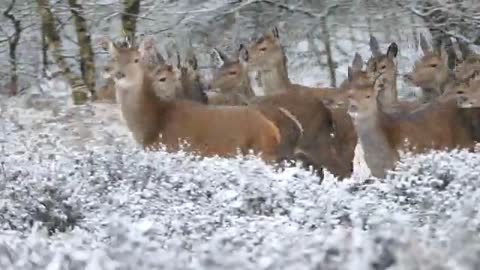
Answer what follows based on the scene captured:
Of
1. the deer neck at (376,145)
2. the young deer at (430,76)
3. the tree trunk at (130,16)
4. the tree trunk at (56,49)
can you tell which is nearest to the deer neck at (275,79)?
the young deer at (430,76)

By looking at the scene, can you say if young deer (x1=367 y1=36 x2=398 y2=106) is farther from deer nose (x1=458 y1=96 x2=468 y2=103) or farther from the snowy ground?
the snowy ground

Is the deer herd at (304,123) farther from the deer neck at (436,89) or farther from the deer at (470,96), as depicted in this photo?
the deer neck at (436,89)

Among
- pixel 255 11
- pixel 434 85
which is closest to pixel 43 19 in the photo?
pixel 255 11

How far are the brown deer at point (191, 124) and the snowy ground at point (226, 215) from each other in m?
0.65

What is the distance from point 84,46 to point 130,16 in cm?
110

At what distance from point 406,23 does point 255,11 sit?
3238 mm

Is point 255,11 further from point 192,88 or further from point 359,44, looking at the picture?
point 192,88

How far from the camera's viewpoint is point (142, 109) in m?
12.8

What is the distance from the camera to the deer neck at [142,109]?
1262cm

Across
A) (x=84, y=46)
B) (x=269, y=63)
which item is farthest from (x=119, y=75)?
(x=84, y=46)

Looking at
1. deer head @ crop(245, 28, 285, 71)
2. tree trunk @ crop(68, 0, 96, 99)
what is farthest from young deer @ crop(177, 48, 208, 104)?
tree trunk @ crop(68, 0, 96, 99)

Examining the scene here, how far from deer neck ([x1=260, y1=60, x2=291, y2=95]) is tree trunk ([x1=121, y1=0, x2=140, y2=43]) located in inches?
267

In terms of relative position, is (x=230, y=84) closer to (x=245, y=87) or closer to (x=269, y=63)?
(x=245, y=87)

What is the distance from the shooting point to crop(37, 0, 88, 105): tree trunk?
910 inches
